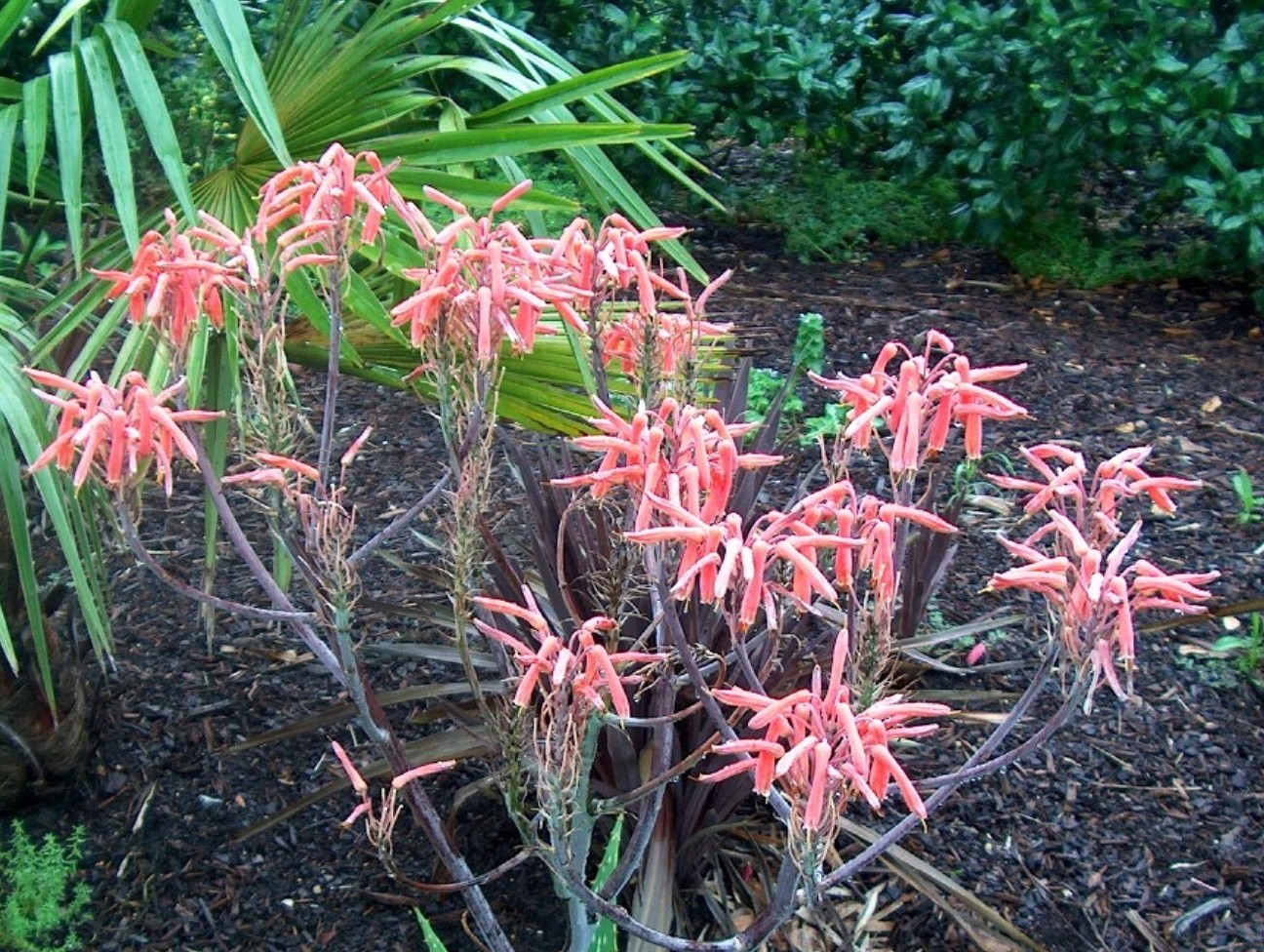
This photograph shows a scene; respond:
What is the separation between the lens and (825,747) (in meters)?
1.32

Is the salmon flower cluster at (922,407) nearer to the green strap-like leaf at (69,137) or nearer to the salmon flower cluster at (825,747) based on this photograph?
the salmon flower cluster at (825,747)

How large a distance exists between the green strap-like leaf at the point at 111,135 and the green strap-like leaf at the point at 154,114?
4cm

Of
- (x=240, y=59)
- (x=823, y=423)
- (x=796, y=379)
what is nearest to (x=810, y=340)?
(x=796, y=379)

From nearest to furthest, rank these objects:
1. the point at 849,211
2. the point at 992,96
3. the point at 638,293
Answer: the point at 638,293 → the point at 992,96 → the point at 849,211

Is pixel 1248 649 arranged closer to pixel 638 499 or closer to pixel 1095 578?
pixel 1095 578

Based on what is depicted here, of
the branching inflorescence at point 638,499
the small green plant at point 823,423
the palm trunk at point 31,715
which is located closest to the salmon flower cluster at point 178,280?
the branching inflorescence at point 638,499

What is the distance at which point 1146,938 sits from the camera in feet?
8.44

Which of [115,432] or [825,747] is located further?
[115,432]

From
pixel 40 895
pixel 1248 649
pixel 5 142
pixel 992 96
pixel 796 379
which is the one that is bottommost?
pixel 1248 649

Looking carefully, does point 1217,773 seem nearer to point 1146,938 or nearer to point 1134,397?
point 1146,938

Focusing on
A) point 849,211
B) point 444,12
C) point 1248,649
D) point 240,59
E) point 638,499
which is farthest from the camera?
point 849,211

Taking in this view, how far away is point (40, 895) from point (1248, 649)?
2.77 meters

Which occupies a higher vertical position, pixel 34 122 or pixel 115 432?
pixel 34 122

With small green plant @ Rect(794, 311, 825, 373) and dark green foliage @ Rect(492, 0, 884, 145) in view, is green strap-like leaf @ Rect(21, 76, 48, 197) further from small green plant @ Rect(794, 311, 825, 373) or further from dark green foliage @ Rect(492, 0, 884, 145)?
dark green foliage @ Rect(492, 0, 884, 145)
